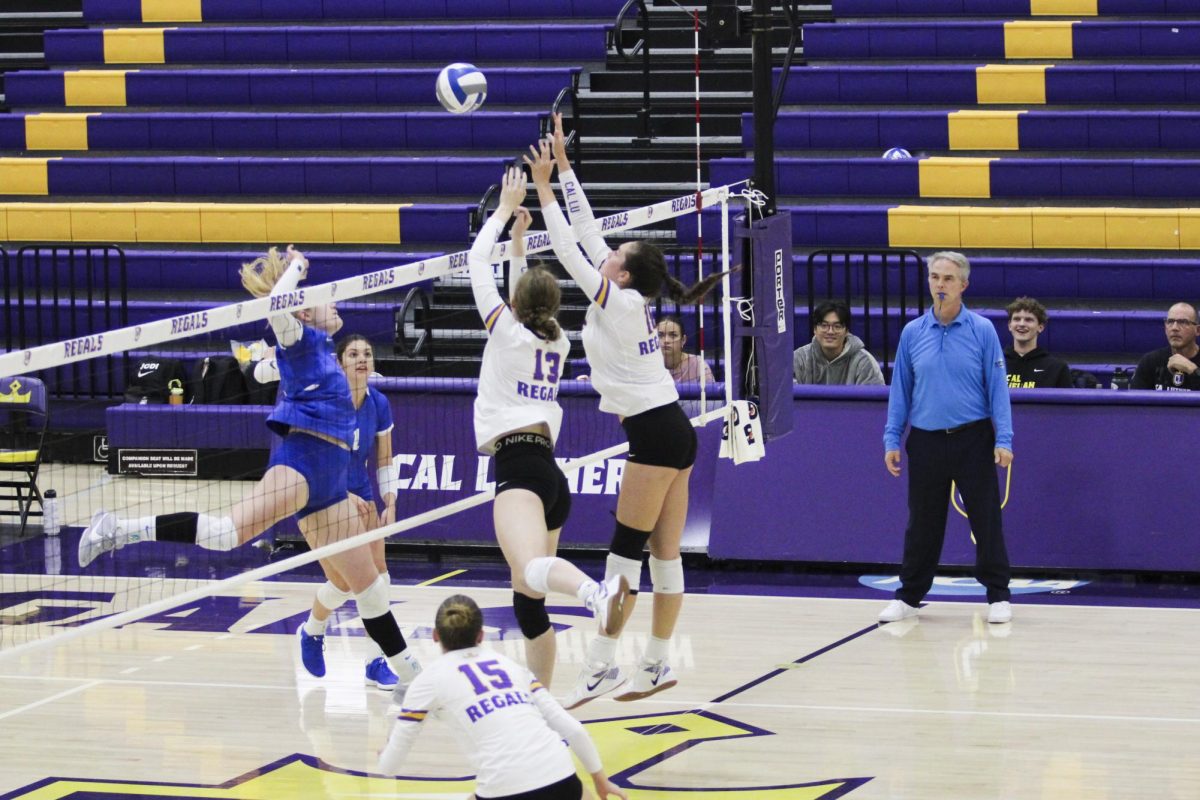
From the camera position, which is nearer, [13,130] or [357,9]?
[13,130]

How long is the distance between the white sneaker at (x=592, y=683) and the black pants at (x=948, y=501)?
2.61 m

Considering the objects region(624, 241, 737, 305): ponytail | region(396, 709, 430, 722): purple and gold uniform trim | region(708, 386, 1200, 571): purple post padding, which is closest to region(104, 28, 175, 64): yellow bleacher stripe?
region(708, 386, 1200, 571): purple post padding

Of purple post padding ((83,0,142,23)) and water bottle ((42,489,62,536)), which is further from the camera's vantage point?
purple post padding ((83,0,142,23))

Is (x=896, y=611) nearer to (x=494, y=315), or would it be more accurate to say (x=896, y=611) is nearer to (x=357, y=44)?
(x=494, y=315)

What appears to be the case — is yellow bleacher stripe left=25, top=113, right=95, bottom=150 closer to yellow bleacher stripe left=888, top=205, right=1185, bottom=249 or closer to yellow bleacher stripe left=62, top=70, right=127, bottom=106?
yellow bleacher stripe left=62, top=70, right=127, bottom=106

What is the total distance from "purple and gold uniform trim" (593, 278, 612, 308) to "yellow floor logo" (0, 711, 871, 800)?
70.3 inches

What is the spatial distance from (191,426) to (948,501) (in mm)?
6081

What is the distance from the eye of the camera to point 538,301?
6527 millimetres

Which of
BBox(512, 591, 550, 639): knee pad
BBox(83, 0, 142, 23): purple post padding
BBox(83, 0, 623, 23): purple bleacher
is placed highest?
BBox(83, 0, 142, 23): purple post padding

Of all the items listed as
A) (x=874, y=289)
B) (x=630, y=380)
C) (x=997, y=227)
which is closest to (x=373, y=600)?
(x=630, y=380)

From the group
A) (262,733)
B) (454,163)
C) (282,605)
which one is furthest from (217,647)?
(454,163)

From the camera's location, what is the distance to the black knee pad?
23.2ft

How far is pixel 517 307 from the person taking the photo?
21.6 feet

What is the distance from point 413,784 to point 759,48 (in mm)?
4551
